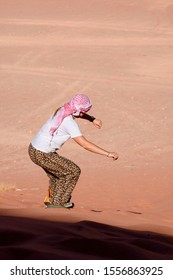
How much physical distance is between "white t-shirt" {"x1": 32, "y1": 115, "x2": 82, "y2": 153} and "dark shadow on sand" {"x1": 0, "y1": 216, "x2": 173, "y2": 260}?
56.4 inches

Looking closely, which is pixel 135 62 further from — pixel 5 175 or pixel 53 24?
pixel 5 175

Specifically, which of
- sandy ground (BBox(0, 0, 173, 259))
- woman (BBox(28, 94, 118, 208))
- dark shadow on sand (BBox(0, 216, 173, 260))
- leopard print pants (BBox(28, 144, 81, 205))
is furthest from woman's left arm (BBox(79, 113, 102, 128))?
dark shadow on sand (BBox(0, 216, 173, 260))

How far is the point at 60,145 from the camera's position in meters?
10.4

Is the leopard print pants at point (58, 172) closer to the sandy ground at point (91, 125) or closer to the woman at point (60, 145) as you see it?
the woman at point (60, 145)

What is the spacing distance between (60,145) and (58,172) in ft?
1.14

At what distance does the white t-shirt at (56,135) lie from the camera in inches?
395

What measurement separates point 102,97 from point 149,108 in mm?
1813

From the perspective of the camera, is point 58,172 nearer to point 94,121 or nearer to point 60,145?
point 60,145

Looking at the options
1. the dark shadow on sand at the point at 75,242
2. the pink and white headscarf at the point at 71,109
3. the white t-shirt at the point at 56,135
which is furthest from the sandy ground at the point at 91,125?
the pink and white headscarf at the point at 71,109

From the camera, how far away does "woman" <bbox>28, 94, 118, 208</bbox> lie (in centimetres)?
1007

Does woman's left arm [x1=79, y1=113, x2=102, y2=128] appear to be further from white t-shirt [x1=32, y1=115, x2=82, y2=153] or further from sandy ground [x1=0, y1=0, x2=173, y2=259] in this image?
sandy ground [x1=0, y1=0, x2=173, y2=259]

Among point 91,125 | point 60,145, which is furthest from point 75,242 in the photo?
point 91,125

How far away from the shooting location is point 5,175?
1650 cm
